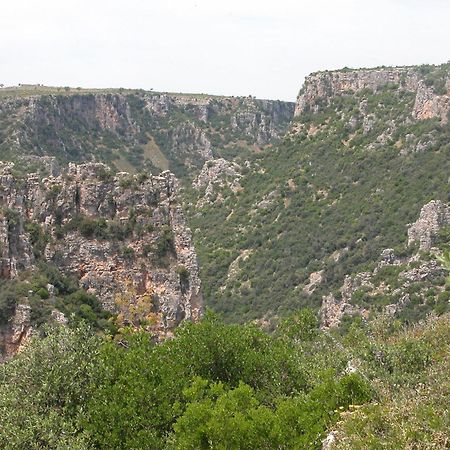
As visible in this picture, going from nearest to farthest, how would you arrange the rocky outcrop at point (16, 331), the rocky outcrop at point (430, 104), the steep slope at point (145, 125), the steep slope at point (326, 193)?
the rocky outcrop at point (16, 331)
the steep slope at point (326, 193)
the rocky outcrop at point (430, 104)
the steep slope at point (145, 125)

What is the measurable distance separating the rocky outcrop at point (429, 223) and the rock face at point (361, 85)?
22169mm

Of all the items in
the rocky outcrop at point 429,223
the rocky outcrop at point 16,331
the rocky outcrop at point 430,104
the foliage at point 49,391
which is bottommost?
the rocky outcrop at point 16,331

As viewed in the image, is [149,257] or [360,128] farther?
[360,128]

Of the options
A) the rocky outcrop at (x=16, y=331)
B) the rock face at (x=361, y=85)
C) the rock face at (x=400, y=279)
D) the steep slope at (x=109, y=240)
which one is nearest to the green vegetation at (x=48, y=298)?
the steep slope at (x=109, y=240)

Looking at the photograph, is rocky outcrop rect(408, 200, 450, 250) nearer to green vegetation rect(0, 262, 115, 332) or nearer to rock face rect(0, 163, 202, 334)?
rock face rect(0, 163, 202, 334)

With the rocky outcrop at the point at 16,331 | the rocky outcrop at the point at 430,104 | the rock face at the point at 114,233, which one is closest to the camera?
the rocky outcrop at the point at 16,331

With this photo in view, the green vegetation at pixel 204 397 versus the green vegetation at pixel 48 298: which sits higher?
the green vegetation at pixel 204 397

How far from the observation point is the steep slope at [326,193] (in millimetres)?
63781

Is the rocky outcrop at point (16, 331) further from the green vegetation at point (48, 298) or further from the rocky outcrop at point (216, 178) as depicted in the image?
the rocky outcrop at point (216, 178)

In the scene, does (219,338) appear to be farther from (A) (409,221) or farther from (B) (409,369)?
(A) (409,221)

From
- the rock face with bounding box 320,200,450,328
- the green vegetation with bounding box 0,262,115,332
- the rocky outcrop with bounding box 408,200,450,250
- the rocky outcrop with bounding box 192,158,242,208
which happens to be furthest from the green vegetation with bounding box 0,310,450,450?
the rocky outcrop with bounding box 192,158,242,208

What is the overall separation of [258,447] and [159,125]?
13660 cm

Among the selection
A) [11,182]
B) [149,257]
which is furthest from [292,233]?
[11,182]

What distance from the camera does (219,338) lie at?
2095 centimetres
